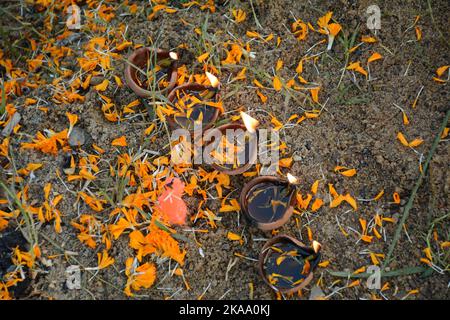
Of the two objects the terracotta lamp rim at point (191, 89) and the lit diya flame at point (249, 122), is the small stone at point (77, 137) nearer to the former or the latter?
the terracotta lamp rim at point (191, 89)

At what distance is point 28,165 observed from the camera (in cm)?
253

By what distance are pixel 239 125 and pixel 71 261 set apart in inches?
37.8

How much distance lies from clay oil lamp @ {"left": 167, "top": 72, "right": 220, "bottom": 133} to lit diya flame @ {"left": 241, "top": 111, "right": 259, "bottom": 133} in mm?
163

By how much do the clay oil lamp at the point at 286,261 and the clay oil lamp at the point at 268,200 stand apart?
87 mm

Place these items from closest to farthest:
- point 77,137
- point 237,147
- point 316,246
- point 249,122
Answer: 1. point 316,246
2. point 249,122
3. point 237,147
4. point 77,137

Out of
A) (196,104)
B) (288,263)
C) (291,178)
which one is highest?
(196,104)

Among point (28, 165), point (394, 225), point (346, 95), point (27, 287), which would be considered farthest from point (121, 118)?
point (394, 225)

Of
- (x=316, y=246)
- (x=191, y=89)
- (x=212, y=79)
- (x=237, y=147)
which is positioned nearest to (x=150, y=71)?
(x=191, y=89)

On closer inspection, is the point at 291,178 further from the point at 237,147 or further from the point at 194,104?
the point at 194,104

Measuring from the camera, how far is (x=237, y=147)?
8.11 ft

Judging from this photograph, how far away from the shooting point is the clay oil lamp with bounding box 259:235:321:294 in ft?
7.36

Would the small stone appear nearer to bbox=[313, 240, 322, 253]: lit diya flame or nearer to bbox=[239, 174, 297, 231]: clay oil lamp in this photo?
bbox=[239, 174, 297, 231]: clay oil lamp

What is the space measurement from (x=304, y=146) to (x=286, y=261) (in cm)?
54

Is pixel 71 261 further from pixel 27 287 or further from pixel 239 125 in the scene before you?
pixel 239 125
